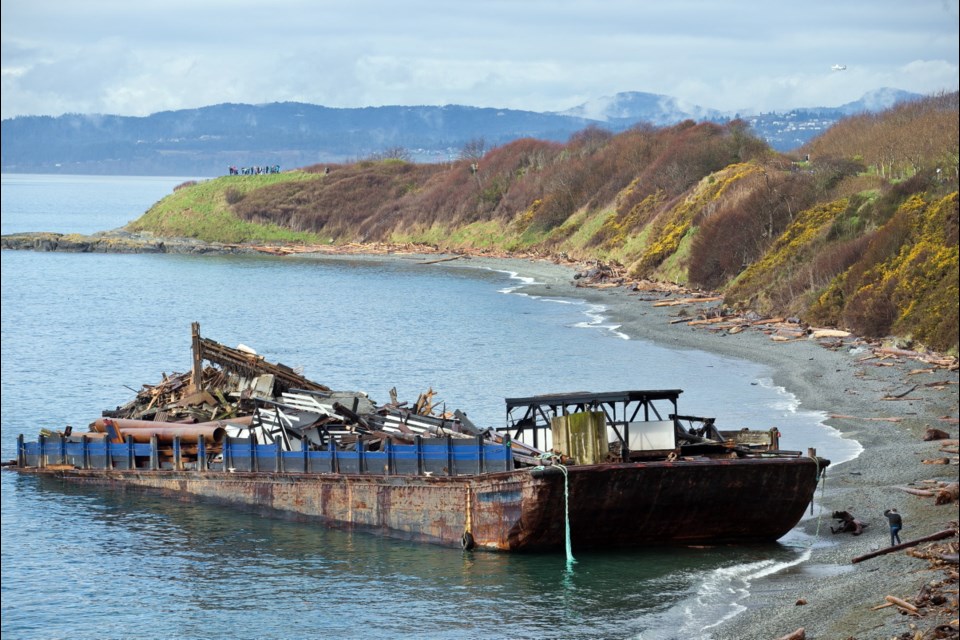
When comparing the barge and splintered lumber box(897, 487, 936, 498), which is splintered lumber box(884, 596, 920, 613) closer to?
the barge

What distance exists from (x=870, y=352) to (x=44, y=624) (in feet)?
112

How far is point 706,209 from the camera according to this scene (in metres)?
90.5

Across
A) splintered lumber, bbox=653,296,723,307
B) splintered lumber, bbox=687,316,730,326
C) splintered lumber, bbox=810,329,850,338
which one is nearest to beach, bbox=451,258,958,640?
splintered lumber, bbox=810,329,850,338

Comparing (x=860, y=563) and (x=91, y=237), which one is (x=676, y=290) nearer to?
(x=860, y=563)

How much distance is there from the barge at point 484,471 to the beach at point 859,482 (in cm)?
203

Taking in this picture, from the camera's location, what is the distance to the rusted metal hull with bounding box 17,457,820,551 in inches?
987

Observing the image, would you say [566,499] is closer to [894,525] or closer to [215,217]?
[894,525]

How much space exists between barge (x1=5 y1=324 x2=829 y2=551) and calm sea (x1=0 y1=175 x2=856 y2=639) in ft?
1.63

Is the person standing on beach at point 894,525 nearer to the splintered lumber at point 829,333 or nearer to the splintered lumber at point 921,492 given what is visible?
the splintered lumber at point 921,492

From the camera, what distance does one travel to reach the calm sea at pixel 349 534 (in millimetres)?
23406

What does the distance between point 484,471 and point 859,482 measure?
367 inches

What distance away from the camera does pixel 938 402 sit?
38906mm

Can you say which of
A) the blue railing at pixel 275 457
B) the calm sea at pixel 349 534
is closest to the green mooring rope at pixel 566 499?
the calm sea at pixel 349 534

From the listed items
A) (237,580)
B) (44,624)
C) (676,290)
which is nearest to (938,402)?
(237,580)
